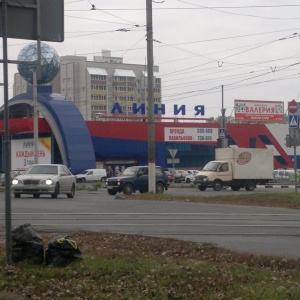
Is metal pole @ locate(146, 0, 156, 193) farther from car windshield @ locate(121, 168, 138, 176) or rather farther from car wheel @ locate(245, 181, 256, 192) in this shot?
car wheel @ locate(245, 181, 256, 192)

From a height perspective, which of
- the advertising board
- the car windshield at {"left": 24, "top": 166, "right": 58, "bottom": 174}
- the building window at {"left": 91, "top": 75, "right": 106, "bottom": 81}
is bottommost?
the car windshield at {"left": 24, "top": 166, "right": 58, "bottom": 174}

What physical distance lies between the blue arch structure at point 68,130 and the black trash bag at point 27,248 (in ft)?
203

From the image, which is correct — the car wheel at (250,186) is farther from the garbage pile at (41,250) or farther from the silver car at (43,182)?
the garbage pile at (41,250)

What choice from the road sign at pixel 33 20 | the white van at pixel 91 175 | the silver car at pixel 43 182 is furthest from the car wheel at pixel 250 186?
the road sign at pixel 33 20

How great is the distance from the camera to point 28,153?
79.1m

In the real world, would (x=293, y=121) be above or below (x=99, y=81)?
below

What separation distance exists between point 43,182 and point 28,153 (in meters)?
46.8

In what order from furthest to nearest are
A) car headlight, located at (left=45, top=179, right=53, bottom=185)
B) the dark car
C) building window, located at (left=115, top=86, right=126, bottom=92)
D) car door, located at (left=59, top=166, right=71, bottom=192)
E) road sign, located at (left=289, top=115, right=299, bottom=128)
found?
1. building window, located at (left=115, top=86, right=126, bottom=92)
2. the dark car
3. car door, located at (left=59, top=166, right=71, bottom=192)
4. car headlight, located at (left=45, top=179, right=53, bottom=185)
5. road sign, located at (left=289, top=115, right=299, bottom=128)

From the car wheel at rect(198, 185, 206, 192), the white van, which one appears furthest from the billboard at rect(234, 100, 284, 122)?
the car wheel at rect(198, 185, 206, 192)

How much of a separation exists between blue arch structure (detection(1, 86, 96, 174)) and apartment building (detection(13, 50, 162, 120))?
70460 millimetres

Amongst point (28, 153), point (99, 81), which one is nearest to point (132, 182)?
point (28, 153)

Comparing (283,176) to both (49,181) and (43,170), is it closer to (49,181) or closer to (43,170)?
(43,170)

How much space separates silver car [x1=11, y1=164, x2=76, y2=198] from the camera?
3291 centimetres

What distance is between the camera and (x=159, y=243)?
13.6 meters
